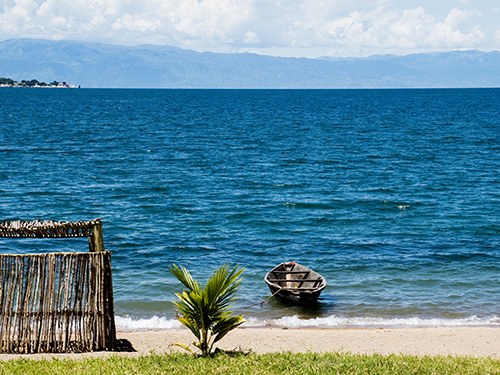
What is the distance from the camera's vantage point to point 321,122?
96.0m

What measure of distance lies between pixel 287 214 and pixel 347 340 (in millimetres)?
17030

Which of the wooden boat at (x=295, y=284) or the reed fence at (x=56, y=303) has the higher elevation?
the wooden boat at (x=295, y=284)

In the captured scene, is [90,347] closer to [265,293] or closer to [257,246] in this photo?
[265,293]

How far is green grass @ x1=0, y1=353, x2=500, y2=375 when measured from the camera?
36.4 feet

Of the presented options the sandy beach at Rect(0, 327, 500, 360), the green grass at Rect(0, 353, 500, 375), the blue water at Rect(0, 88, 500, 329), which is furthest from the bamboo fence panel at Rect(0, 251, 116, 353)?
the blue water at Rect(0, 88, 500, 329)

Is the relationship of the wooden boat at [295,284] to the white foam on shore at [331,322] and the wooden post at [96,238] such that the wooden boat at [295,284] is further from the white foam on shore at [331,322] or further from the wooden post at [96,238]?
the wooden post at [96,238]

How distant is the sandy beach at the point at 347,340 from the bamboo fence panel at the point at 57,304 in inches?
49.0

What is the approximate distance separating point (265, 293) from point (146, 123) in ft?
248

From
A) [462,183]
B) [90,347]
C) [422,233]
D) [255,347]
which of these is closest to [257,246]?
[422,233]

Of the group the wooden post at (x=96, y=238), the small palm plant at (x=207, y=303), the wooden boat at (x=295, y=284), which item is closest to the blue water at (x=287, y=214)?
the wooden boat at (x=295, y=284)

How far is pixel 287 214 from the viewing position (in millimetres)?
32906

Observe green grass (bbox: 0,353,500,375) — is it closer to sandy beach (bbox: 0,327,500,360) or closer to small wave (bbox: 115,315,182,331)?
sandy beach (bbox: 0,327,500,360)

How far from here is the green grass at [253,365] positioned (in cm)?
1109

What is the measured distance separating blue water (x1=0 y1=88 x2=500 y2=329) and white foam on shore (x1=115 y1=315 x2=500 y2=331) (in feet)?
0.27
